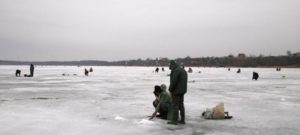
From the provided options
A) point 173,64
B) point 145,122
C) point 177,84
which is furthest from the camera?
point 145,122

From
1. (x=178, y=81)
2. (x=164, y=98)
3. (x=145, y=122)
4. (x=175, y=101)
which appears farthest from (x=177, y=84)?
(x=145, y=122)

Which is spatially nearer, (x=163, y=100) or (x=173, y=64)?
(x=173, y=64)

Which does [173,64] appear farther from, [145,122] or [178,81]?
[145,122]

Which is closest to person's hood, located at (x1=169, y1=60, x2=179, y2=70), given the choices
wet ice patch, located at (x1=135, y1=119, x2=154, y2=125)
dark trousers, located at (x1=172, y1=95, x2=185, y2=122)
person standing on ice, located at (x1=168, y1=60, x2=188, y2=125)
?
person standing on ice, located at (x1=168, y1=60, x2=188, y2=125)

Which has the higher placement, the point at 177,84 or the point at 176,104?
the point at 177,84

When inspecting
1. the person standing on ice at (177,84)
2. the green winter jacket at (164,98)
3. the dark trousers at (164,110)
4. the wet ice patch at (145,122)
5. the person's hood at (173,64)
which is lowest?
the wet ice patch at (145,122)

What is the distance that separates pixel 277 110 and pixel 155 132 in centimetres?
596

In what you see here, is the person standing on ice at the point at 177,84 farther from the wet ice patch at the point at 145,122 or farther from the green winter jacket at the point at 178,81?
the wet ice patch at the point at 145,122

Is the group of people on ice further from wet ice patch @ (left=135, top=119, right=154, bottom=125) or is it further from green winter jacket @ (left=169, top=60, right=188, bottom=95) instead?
wet ice patch @ (left=135, top=119, right=154, bottom=125)

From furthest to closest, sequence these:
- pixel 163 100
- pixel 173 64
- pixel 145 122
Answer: pixel 163 100 < pixel 145 122 < pixel 173 64

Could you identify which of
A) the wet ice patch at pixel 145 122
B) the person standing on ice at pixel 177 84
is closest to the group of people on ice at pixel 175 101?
the person standing on ice at pixel 177 84

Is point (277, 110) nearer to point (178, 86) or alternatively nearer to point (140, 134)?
point (178, 86)

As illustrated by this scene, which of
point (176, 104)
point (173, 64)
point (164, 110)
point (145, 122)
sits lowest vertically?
point (145, 122)

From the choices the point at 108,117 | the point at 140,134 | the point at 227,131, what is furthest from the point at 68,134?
the point at 227,131
